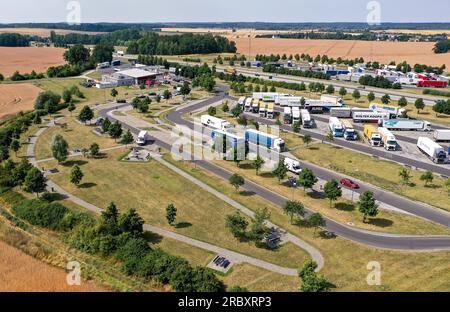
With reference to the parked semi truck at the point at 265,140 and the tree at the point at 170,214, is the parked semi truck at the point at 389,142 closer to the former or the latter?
the parked semi truck at the point at 265,140

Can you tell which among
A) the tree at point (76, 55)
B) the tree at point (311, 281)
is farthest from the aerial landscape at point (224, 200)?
the tree at point (76, 55)

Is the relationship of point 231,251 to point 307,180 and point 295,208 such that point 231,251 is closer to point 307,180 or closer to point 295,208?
point 295,208

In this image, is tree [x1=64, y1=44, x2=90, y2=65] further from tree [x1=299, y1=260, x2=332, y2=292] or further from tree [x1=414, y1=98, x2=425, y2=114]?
tree [x1=299, y1=260, x2=332, y2=292]

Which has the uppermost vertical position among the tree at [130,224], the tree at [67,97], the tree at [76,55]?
the tree at [76,55]

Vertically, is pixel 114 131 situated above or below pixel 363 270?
above

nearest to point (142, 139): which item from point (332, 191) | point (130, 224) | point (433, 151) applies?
point (130, 224)

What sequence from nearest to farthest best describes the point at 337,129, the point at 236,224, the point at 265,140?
the point at 236,224 → the point at 265,140 → the point at 337,129
